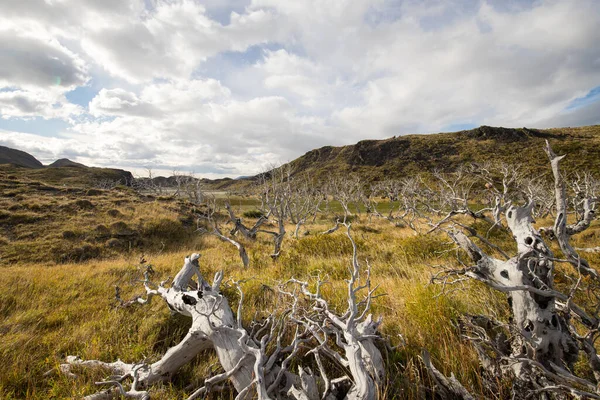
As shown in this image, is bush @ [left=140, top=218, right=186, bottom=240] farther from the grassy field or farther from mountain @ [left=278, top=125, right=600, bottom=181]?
mountain @ [left=278, top=125, right=600, bottom=181]

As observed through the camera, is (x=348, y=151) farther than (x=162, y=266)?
Yes

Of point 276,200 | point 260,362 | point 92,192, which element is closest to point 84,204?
point 92,192

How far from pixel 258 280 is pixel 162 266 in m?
3.86

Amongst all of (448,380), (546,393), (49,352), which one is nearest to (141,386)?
(49,352)

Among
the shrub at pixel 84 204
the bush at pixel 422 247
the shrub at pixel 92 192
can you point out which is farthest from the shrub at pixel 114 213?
the bush at pixel 422 247

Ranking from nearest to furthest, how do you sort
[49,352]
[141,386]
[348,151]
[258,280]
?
1. [141,386]
2. [49,352]
3. [258,280]
4. [348,151]

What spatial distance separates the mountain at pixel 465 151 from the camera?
6938 cm

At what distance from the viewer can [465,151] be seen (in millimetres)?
98688

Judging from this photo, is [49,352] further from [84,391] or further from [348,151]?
[348,151]

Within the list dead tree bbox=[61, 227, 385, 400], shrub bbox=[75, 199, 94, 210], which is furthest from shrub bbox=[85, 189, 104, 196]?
dead tree bbox=[61, 227, 385, 400]

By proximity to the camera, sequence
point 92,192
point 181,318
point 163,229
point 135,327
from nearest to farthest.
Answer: point 135,327 → point 181,318 → point 163,229 → point 92,192

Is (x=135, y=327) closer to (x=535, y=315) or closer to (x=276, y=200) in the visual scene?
(x=535, y=315)

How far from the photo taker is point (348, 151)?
499 ft

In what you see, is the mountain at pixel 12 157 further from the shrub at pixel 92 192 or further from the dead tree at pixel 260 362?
the dead tree at pixel 260 362
